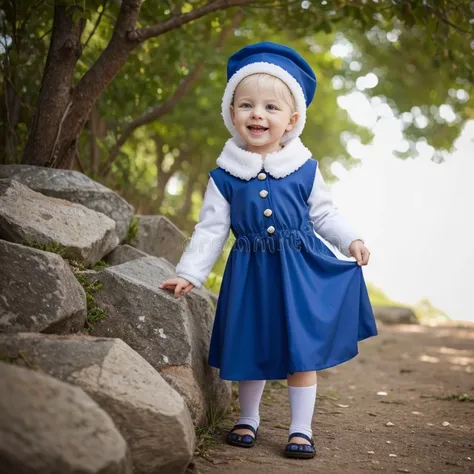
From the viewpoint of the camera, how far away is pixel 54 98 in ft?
12.6

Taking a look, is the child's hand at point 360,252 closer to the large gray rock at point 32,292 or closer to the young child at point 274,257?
the young child at point 274,257

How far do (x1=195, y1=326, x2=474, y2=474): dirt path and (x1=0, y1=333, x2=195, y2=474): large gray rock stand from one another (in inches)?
14.6

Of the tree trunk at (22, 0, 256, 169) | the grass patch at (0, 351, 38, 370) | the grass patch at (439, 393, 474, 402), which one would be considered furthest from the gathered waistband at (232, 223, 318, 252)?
the grass patch at (439, 393, 474, 402)

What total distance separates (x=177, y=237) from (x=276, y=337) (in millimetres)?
1748

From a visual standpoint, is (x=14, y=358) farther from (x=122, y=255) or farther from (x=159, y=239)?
(x=159, y=239)

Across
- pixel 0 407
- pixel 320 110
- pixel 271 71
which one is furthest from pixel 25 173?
pixel 320 110

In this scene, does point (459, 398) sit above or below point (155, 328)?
below

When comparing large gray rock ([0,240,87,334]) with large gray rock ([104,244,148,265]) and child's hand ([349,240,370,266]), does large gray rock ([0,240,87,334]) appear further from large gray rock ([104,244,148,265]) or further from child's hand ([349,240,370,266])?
child's hand ([349,240,370,266])

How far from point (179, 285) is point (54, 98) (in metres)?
1.66

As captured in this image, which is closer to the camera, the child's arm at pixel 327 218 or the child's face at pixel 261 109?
the child's face at pixel 261 109

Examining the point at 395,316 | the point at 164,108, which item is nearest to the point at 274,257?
the point at 164,108

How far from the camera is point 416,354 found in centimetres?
662

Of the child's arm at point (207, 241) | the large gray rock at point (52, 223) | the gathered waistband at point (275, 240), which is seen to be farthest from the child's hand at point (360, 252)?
the large gray rock at point (52, 223)

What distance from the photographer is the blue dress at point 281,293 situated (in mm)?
2812
